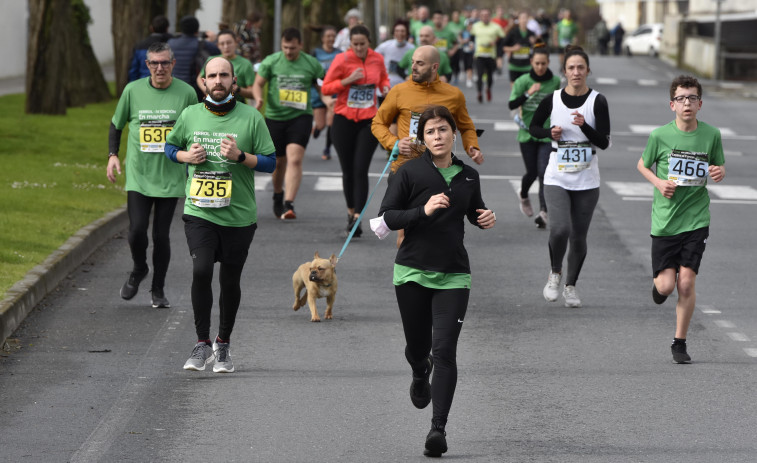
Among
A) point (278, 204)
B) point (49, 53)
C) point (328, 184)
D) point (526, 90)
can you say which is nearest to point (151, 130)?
point (526, 90)

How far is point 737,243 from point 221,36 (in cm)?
570

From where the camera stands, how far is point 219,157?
27.1 feet

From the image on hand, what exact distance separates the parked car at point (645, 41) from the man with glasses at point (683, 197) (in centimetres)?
6270

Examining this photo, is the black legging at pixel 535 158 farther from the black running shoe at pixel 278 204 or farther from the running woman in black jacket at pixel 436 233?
the running woman in black jacket at pixel 436 233

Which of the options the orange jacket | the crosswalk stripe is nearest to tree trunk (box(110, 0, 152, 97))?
the crosswalk stripe

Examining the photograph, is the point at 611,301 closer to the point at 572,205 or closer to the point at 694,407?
the point at 572,205

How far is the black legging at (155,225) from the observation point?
33.2ft

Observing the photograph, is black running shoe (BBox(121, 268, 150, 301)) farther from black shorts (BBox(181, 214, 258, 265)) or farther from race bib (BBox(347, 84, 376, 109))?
race bib (BBox(347, 84, 376, 109))

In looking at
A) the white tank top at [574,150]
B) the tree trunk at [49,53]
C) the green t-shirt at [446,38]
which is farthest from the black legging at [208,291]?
the green t-shirt at [446,38]

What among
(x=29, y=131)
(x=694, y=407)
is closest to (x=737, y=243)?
(x=694, y=407)

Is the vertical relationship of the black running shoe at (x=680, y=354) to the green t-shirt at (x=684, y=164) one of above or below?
below

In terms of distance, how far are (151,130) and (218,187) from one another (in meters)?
1.77

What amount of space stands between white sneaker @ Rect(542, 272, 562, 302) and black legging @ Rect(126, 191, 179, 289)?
2.82 meters


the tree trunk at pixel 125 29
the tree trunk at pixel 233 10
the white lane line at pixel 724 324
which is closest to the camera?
the white lane line at pixel 724 324
